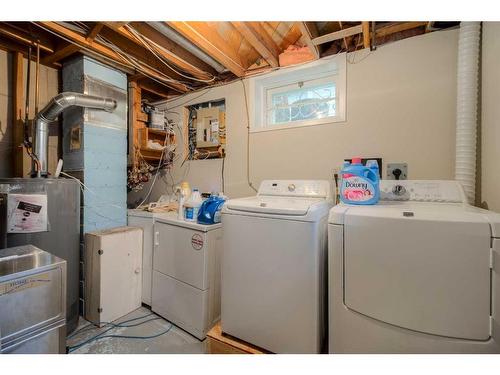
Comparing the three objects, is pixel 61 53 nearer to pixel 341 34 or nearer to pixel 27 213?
pixel 27 213

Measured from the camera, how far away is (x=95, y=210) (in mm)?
2146

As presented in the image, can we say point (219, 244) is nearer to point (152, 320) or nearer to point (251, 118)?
point (152, 320)

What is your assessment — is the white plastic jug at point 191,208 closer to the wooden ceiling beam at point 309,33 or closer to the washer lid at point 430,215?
the washer lid at point 430,215

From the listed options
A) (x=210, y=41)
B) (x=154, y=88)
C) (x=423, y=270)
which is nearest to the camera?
(x=423, y=270)

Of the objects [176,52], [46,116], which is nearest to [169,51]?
[176,52]

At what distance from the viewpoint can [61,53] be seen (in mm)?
2029

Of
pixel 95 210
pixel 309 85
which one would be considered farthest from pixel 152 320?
pixel 309 85

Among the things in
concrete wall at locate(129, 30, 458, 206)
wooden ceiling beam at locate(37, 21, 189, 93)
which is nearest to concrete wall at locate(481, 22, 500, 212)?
concrete wall at locate(129, 30, 458, 206)

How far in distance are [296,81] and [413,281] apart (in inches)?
Result: 74.6

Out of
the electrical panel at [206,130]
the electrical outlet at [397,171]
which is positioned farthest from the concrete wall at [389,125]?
the electrical panel at [206,130]

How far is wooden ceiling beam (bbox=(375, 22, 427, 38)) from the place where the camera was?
1623 millimetres

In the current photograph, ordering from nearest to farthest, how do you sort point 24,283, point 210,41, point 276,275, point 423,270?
point 423,270, point 24,283, point 276,275, point 210,41

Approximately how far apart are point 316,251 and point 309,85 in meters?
1.64

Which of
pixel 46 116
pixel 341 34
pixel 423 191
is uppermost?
pixel 341 34
